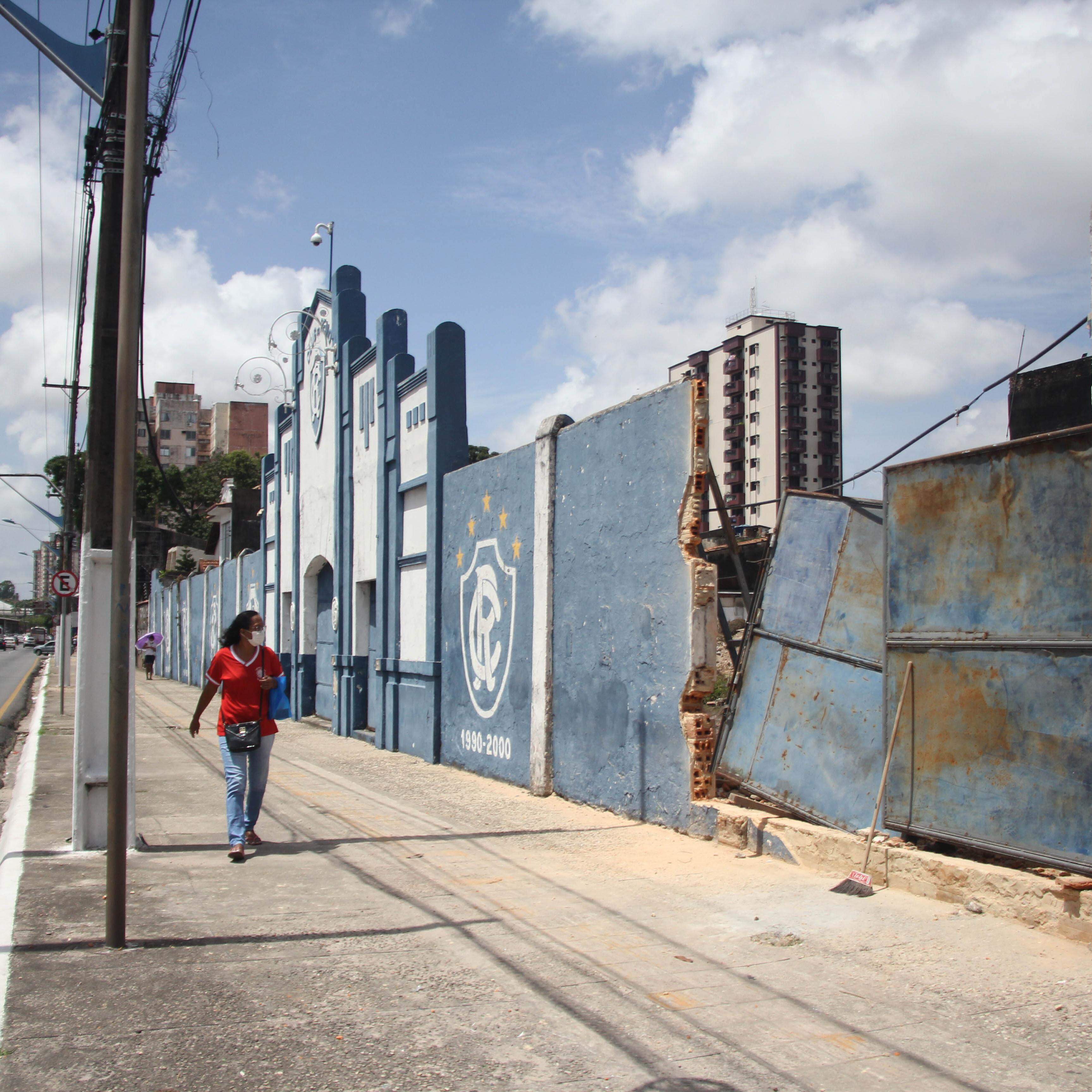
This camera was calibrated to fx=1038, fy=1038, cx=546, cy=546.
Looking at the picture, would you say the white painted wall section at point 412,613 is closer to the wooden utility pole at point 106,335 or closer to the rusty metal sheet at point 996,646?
the wooden utility pole at point 106,335

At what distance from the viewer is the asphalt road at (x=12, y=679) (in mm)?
23375

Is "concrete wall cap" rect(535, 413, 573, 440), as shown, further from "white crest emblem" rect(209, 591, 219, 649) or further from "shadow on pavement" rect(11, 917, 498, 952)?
"white crest emblem" rect(209, 591, 219, 649)

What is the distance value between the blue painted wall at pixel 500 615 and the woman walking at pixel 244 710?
3.63 metres

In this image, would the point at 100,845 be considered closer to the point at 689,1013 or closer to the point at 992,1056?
the point at 689,1013

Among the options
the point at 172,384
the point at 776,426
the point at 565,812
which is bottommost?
the point at 565,812

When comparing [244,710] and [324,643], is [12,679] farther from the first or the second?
[244,710]

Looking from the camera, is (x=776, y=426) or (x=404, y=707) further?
(x=776, y=426)

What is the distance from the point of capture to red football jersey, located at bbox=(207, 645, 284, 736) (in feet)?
22.5

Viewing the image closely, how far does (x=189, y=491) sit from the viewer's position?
6788 cm

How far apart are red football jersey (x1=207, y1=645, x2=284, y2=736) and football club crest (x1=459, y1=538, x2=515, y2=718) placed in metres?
3.87

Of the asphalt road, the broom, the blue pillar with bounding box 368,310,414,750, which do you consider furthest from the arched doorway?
the broom

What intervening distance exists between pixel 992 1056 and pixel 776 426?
84.6m

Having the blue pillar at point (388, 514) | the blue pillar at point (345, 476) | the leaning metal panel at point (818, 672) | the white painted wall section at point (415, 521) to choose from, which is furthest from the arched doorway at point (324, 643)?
the leaning metal panel at point (818, 672)

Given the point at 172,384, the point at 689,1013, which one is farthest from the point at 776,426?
the point at 689,1013
